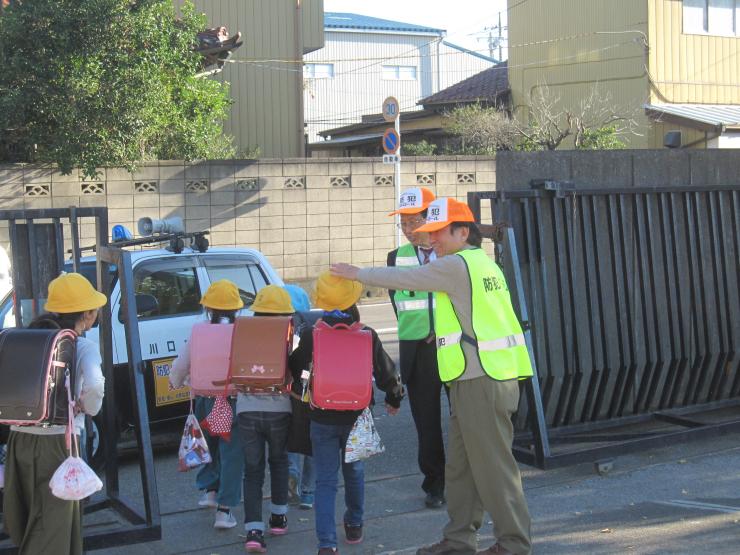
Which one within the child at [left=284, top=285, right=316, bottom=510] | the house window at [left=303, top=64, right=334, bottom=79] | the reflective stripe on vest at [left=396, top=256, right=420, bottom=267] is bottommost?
the child at [left=284, top=285, right=316, bottom=510]

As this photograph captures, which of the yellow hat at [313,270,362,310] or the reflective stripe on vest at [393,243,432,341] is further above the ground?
the yellow hat at [313,270,362,310]

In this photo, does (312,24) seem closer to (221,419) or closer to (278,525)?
(221,419)

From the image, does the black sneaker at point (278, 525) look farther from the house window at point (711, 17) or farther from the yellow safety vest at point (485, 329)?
the house window at point (711, 17)

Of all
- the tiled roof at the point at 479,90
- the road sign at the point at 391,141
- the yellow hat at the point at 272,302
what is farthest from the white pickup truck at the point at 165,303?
the tiled roof at the point at 479,90

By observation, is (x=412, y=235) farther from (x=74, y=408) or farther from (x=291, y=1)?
Result: (x=291, y=1)

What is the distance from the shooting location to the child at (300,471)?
6164 mm

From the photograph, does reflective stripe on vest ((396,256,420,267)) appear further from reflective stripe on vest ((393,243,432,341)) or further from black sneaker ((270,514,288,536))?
black sneaker ((270,514,288,536))

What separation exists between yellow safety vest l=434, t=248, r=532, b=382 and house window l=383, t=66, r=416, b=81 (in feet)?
128

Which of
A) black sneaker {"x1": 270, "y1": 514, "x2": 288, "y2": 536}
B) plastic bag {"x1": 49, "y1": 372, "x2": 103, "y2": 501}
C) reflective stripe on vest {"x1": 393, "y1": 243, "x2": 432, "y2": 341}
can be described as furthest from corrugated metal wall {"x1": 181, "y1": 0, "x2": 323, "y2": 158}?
plastic bag {"x1": 49, "y1": 372, "x2": 103, "y2": 501}

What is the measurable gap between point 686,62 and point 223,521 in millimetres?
21741

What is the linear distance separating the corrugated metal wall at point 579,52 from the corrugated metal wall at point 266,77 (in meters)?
7.42

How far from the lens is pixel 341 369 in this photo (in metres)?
4.98

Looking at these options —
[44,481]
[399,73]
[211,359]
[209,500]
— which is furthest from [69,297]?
[399,73]

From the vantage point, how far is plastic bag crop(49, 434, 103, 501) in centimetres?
415
